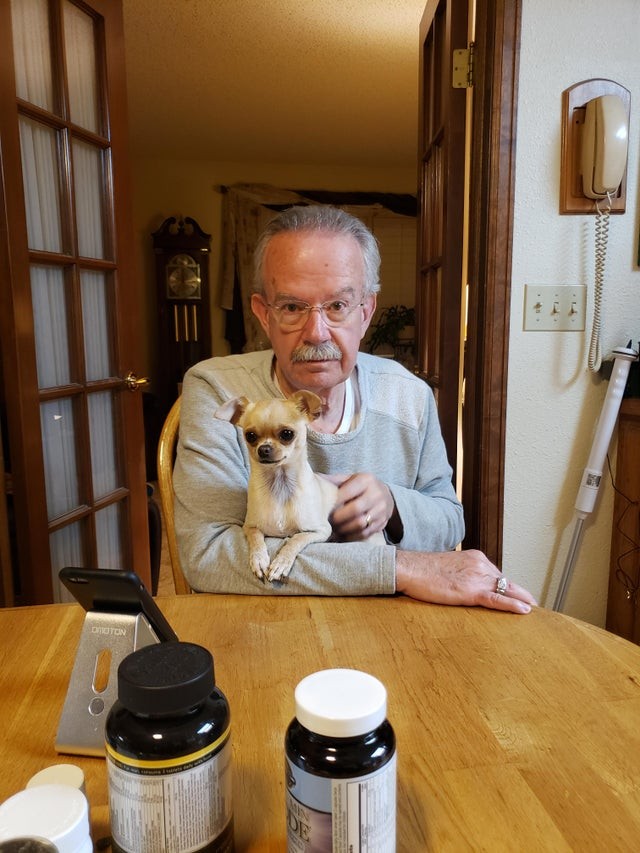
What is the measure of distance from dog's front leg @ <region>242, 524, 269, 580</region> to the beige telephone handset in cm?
110

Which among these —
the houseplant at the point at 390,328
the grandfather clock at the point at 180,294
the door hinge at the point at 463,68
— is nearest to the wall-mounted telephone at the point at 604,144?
the door hinge at the point at 463,68

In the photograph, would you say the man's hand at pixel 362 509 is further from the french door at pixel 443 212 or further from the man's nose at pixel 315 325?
the french door at pixel 443 212

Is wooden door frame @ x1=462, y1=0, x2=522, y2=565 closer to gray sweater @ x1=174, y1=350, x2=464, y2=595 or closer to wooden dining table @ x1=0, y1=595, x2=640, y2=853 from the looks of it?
gray sweater @ x1=174, y1=350, x2=464, y2=595

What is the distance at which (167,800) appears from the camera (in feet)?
1.26

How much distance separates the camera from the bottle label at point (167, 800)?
14.9 inches

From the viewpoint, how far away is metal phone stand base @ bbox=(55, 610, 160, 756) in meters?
0.57

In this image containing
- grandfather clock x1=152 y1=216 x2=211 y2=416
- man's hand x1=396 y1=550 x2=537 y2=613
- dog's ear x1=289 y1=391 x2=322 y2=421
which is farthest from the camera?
grandfather clock x1=152 y1=216 x2=211 y2=416

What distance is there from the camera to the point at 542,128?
1.53 m

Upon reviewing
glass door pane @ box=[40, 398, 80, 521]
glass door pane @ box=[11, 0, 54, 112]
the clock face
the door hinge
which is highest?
glass door pane @ box=[11, 0, 54, 112]

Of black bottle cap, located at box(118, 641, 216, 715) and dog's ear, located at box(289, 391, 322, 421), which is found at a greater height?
dog's ear, located at box(289, 391, 322, 421)

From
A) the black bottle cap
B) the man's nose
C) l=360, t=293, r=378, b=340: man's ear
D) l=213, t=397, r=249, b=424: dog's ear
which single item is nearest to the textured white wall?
l=360, t=293, r=378, b=340: man's ear

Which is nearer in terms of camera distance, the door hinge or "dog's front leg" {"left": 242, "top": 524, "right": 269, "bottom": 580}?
"dog's front leg" {"left": 242, "top": 524, "right": 269, "bottom": 580}

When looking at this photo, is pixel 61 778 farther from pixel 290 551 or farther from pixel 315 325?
pixel 315 325

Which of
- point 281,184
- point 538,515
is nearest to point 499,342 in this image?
point 538,515
